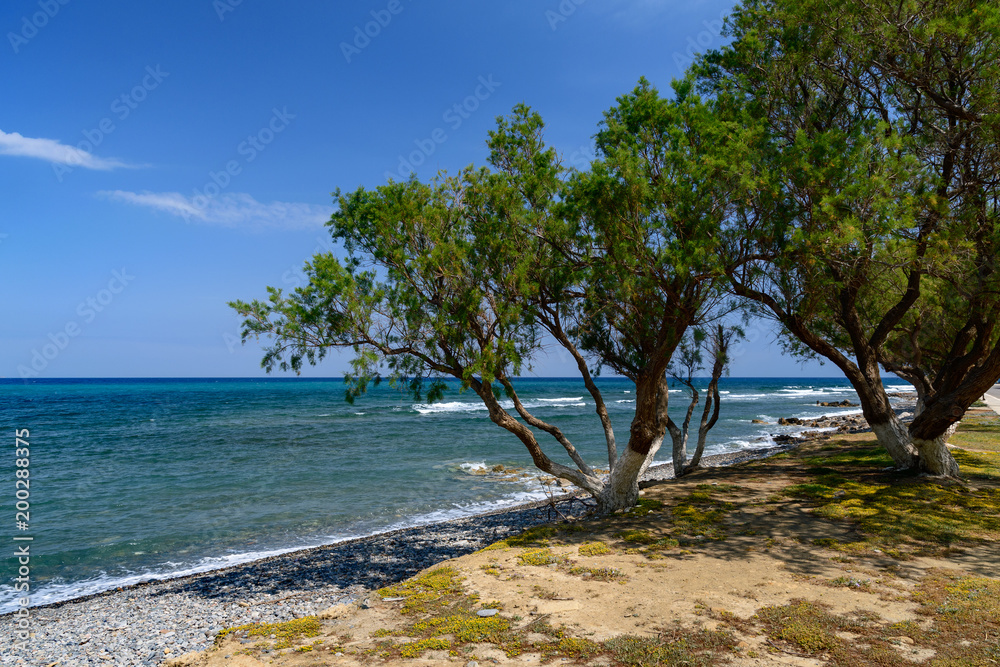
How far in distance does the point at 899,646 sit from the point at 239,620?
8.20 metres

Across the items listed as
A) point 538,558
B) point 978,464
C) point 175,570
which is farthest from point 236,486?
point 978,464

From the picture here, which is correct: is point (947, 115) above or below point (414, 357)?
above

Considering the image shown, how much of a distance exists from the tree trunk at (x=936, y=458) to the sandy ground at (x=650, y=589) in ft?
12.0

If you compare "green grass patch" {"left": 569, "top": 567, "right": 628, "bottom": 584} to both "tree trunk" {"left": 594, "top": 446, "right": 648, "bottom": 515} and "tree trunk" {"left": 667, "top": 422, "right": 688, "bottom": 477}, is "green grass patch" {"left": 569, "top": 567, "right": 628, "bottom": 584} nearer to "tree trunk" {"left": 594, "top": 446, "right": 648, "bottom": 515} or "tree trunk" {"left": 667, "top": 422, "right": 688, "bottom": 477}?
"tree trunk" {"left": 594, "top": 446, "right": 648, "bottom": 515}

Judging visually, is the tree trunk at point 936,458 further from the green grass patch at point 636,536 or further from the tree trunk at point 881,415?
the green grass patch at point 636,536

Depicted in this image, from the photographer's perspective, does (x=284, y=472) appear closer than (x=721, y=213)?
No

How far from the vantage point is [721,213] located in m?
7.93

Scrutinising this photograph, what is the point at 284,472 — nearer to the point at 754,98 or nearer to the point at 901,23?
the point at 754,98

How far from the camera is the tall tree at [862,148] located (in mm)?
7539

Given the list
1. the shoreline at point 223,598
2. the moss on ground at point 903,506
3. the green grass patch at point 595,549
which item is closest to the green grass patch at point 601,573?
the green grass patch at point 595,549

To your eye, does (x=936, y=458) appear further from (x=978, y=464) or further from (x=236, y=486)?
(x=236, y=486)

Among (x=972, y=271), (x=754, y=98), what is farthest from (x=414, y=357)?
(x=972, y=271)

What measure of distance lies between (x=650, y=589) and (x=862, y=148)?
6.48 metres

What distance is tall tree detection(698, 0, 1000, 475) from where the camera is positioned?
24.7ft
